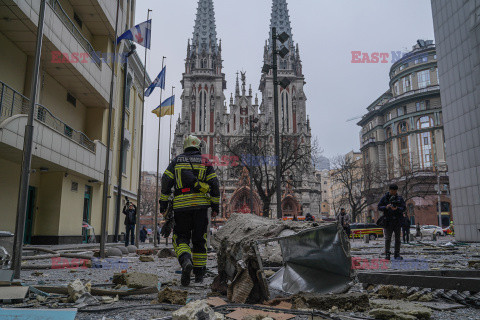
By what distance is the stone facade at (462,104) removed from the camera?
19.3 meters

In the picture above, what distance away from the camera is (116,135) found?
887 inches

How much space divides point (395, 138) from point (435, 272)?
226 feet

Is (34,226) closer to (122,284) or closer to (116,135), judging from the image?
(116,135)

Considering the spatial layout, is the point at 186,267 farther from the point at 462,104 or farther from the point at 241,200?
the point at 241,200

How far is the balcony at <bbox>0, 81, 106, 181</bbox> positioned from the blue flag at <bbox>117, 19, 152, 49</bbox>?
4.56 meters

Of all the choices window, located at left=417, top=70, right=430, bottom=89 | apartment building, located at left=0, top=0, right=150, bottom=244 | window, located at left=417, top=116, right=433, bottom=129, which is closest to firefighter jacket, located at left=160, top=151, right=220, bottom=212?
apartment building, located at left=0, top=0, right=150, bottom=244

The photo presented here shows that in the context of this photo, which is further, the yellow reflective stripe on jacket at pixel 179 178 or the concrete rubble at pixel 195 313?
the yellow reflective stripe on jacket at pixel 179 178

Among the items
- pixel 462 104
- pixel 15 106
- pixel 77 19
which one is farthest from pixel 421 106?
pixel 15 106

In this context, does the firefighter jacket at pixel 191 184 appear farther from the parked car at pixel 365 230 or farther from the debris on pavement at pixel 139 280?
the parked car at pixel 365 230

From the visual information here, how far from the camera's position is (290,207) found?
63000 millimetres

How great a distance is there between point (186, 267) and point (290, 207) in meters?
59.2

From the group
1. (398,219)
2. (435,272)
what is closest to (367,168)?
(398,219)

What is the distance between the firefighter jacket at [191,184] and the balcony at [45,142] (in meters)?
6.29

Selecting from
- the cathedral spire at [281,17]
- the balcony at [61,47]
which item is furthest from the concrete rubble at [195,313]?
the cathedral spire at [281,17]
